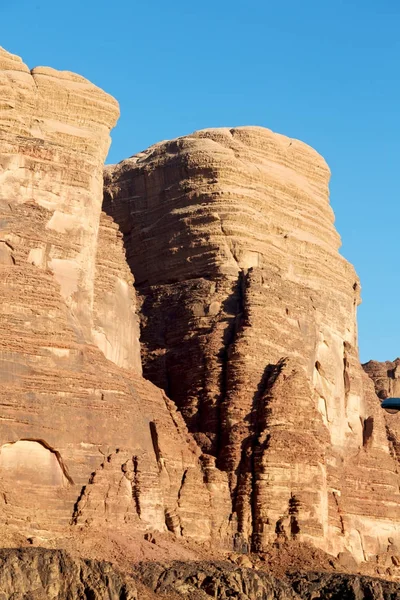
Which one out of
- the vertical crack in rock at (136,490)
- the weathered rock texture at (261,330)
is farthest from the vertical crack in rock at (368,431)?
the vertical crack in rock at (136,490)

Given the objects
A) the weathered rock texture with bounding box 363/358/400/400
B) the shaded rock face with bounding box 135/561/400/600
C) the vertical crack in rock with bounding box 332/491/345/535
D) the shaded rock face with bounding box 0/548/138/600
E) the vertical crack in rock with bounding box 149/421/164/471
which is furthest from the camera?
the weathered rock texture with bounding box 363/358/400/400

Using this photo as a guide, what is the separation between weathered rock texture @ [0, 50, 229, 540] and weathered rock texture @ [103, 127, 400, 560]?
1.90 meters

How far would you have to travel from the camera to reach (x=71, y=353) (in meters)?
51.2

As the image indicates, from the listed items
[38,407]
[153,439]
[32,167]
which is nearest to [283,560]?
[153,439]

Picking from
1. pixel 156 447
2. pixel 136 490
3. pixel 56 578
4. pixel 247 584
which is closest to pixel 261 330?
pixel 156 447

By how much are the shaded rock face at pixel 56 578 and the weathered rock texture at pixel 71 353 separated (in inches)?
111

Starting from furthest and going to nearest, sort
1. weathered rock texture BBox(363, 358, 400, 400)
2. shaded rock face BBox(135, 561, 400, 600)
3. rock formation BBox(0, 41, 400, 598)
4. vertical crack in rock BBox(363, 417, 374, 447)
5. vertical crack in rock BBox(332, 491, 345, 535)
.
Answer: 1. weathered rock texture BBox(363, 358, 400, 400)
2. vertical crack in rock BBox(363, 417, 374, 447)
3. vertical crack in rock BBox(332, 491, 345, 535)
4. rock formation BBox(0, 41, 400, 598)
5. shaded rock face BBox(135, 561, 400, 600)

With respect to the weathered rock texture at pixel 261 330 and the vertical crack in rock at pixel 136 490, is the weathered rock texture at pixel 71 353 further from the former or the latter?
the weathered rock texture at pixel 261 330

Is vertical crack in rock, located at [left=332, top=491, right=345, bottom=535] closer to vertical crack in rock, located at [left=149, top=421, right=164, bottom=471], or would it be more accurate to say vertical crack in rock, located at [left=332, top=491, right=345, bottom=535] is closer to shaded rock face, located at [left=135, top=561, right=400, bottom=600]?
shaded rock face, located at [left=135, top=561, right=400, bottom=600]

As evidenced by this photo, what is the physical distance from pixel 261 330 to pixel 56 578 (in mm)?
16619

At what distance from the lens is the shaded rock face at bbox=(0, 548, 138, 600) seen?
143 feet

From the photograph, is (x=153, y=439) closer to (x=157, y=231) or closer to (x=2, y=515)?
(x=2, y=515)

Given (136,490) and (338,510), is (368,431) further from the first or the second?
(136,490)

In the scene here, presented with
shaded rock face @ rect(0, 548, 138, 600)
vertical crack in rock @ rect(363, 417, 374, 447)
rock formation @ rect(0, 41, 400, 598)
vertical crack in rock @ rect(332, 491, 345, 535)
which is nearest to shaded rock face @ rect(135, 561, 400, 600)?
rock formation @ rect(0, 41, 400, 598)
